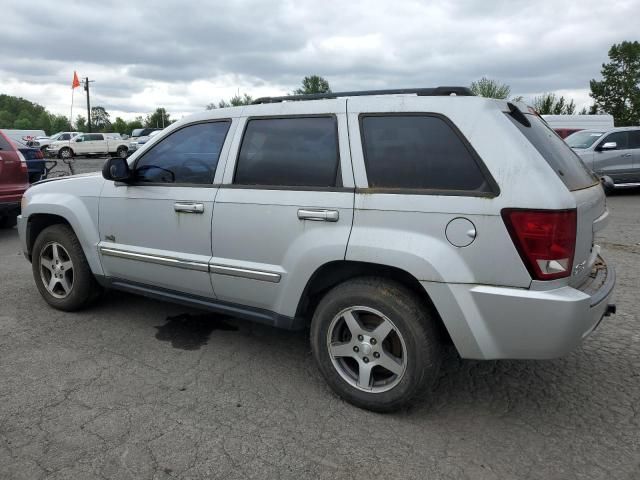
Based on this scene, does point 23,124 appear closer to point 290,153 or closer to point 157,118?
point 157,118

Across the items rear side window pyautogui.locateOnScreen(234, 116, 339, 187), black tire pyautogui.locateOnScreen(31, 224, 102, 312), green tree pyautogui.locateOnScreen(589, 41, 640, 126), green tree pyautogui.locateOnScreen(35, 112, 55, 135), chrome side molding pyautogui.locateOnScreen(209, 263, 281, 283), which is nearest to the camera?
rear side window pyautogui.locateOnScreen(234, 116, 339, 187)

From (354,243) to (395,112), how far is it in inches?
30.2

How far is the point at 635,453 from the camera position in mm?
2586

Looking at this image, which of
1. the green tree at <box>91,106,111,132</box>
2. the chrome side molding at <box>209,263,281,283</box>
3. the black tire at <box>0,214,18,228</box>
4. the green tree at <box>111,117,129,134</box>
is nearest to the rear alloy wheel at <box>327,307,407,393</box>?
the chrome side molding at <box>209,263,281,283</box>

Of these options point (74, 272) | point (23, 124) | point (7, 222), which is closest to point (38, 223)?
point (74, 272)

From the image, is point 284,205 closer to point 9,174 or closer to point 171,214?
point 171,214

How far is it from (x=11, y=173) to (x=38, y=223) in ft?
13.6

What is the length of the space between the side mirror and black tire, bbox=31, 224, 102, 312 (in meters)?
0.90

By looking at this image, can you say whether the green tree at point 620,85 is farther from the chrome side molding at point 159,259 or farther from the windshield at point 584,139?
the chrome side molding at point 159,259

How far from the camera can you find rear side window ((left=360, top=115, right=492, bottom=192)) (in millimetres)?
2693

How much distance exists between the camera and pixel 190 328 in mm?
4273

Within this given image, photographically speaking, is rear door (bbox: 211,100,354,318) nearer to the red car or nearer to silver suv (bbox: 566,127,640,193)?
the red car

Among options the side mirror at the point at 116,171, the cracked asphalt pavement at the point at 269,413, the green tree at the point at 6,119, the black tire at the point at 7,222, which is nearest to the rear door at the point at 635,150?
the cracked asphalt pavement at the point at 269,413

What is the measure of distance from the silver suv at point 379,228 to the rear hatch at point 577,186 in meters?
0.02
